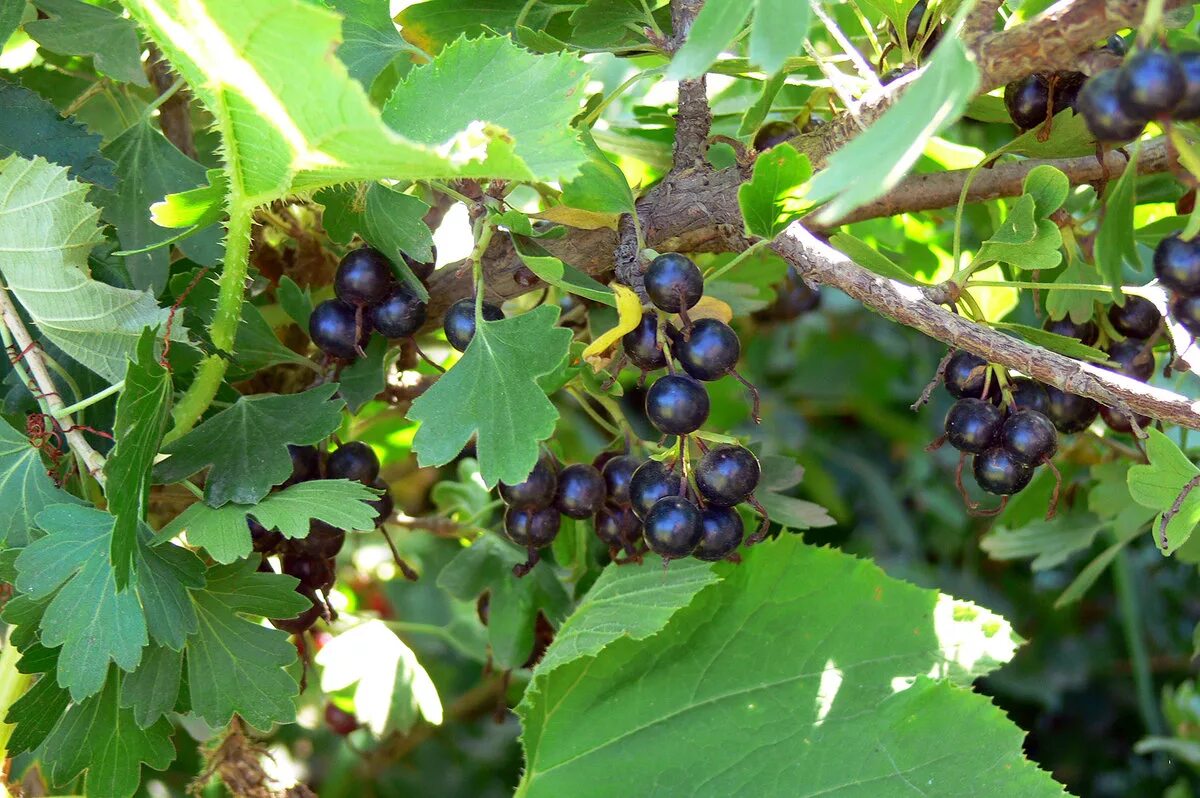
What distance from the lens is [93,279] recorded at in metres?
0.82

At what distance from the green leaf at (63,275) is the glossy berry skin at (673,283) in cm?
33

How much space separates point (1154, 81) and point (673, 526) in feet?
1.32

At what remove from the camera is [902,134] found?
0.51 metres

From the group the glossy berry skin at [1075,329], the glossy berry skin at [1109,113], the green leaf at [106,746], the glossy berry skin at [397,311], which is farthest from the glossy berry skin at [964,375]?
the green leaf at [106,746]

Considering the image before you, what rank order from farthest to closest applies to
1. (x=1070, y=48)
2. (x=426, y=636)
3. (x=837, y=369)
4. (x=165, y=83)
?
(x=837, y=369) → (x=426, y=636) → (x=165, y=83) → (x=1070, y=48)

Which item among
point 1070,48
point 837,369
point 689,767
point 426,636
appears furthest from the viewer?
point 837,369

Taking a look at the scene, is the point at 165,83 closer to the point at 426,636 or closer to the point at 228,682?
the point at 228,682

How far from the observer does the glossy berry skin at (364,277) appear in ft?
2.72

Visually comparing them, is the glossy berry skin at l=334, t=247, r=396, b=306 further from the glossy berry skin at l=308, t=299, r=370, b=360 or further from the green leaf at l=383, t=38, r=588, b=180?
the green leaf at l=383, t=38, r=588, b=180

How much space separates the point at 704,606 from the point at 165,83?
0.69 metres

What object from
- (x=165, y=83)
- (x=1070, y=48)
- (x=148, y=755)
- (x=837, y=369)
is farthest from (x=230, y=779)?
(x=837, y=369)

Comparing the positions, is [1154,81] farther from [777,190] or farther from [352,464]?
[352,464]

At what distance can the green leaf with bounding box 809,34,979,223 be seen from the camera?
1.63ft

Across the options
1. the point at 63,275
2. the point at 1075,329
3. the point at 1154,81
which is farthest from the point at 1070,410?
the point at 63,275
